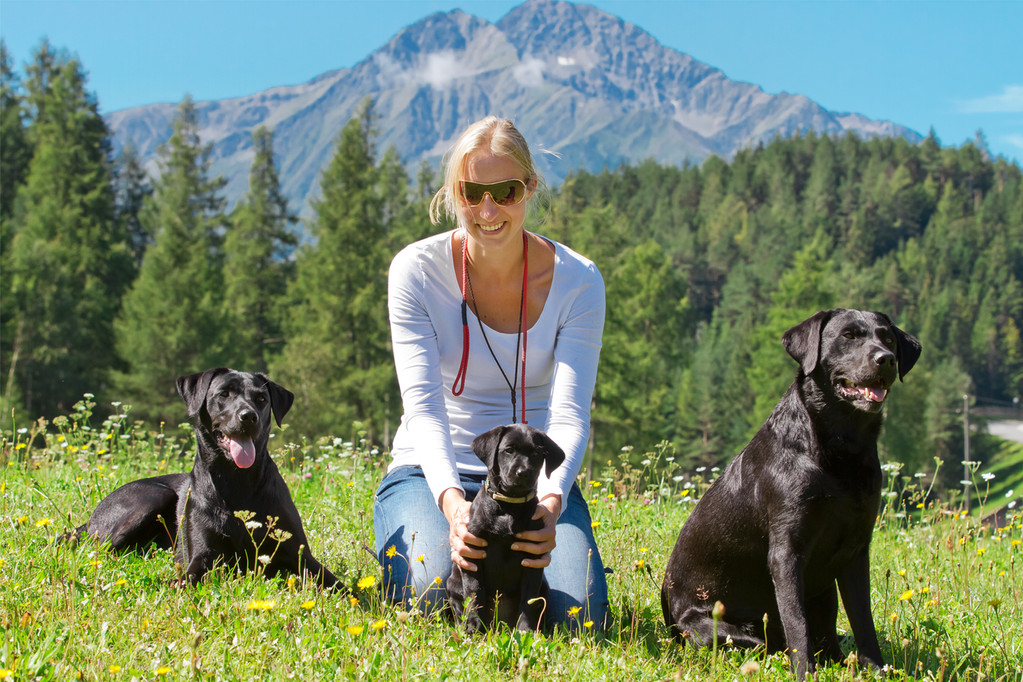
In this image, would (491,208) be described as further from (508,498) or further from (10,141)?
(10,141)

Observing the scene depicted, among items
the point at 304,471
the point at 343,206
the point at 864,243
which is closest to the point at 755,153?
the point at 864,243

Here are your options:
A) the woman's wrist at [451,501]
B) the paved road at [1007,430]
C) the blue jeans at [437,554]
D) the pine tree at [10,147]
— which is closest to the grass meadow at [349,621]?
the blue jeans at [437,554]

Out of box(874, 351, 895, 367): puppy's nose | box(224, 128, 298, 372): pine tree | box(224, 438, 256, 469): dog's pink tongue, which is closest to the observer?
box(874, 351, 895, 367): puppy's nose

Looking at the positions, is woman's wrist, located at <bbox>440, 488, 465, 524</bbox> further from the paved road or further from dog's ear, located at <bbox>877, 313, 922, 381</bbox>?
the paved road

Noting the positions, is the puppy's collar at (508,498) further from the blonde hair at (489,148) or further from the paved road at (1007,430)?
the paved road at (1007,430)

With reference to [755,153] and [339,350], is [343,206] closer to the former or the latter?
[339,350]

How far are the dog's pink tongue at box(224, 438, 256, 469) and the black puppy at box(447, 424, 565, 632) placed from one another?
1.07m

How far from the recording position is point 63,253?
3541 cm

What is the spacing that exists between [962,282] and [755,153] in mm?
45640

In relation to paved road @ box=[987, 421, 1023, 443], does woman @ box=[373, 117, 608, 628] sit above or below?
above

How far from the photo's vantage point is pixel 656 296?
53.8 m

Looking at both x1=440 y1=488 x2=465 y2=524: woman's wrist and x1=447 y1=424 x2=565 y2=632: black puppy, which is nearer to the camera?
x1=447 y1=424 x2=565 y2=632: black puppy

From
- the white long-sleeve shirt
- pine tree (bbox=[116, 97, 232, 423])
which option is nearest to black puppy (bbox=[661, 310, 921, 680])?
the white long-sleeve shirt

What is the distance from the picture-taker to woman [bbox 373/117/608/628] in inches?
153
